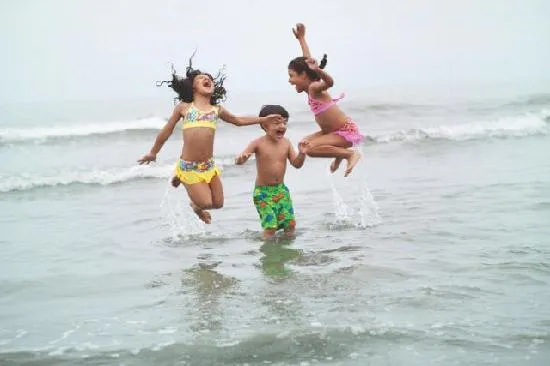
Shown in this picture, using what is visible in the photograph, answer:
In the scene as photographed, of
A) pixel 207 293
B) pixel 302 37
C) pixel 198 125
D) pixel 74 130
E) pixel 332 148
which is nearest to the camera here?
pixel 207 293

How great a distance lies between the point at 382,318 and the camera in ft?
15.0

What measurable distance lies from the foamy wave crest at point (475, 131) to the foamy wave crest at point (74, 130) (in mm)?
7119

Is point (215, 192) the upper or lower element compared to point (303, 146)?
lower

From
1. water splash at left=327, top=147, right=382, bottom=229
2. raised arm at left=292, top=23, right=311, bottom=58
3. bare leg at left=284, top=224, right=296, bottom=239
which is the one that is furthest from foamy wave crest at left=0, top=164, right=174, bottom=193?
raised arm at left=292, top=23, right=311, bottom=58

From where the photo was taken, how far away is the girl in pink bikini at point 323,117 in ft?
23.2

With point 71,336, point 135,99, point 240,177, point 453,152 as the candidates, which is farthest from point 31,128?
point 71,336

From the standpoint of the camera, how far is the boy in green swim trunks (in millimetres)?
7070

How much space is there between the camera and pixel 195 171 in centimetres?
685

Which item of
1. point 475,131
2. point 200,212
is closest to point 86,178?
point 200,212

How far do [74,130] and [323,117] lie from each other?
46.0 feet

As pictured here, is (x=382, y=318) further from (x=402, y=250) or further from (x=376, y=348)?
(x=402, y=250)

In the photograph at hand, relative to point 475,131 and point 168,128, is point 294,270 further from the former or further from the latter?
point 475,131

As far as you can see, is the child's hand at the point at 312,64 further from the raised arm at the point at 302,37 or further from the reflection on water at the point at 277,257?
the reflection on water at the point at 277,257

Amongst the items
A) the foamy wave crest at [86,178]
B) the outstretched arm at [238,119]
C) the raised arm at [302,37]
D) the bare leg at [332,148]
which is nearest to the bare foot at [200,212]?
the outstretched arm at [238,119]
